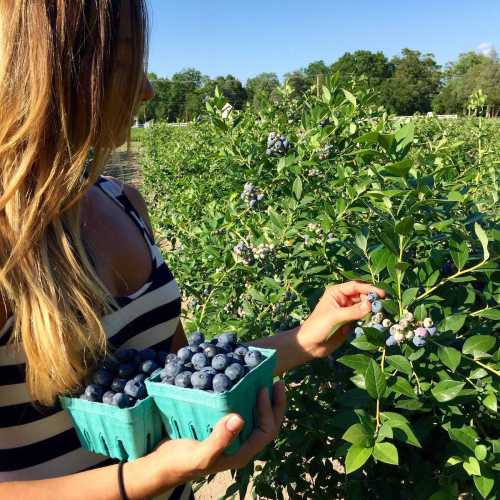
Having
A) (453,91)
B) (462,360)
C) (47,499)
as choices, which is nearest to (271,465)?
Result: (462,360)

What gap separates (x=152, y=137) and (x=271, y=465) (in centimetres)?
1047

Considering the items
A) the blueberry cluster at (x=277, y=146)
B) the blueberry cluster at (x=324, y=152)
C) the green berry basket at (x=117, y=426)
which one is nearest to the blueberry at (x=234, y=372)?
the green berry basket at (x=117, y=426)

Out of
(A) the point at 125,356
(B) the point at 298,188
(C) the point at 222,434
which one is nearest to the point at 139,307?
(A) the point at 125,356

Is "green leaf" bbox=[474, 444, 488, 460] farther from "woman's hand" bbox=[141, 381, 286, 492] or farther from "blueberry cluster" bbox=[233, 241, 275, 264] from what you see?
"blueberry cluster" bbox=[233, 241, 275, 264]

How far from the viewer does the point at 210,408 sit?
79cm

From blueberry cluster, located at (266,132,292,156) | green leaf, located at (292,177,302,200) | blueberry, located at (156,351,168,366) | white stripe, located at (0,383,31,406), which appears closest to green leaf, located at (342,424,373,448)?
blueberry, located at (156,351,168,366)

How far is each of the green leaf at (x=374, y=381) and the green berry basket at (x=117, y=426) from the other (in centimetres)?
36

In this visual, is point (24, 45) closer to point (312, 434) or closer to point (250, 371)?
point (250, 371)

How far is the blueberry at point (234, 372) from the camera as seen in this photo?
2.62 ft

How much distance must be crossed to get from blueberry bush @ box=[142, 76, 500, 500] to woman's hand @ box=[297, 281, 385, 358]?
0.03 meters

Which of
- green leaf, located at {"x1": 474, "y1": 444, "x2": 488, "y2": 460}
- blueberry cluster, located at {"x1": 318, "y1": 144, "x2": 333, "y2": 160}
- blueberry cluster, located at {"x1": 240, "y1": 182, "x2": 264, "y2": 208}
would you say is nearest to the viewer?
→ green leaf, located at {"x1": 474, "y1": 444, "x2": 488, "y2": 460}

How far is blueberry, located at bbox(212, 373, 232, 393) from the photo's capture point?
30.6 inches

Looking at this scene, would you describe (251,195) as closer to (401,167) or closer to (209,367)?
(401,167)

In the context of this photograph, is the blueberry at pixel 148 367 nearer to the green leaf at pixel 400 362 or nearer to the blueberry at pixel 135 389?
the blueberry at pixel 135 389
